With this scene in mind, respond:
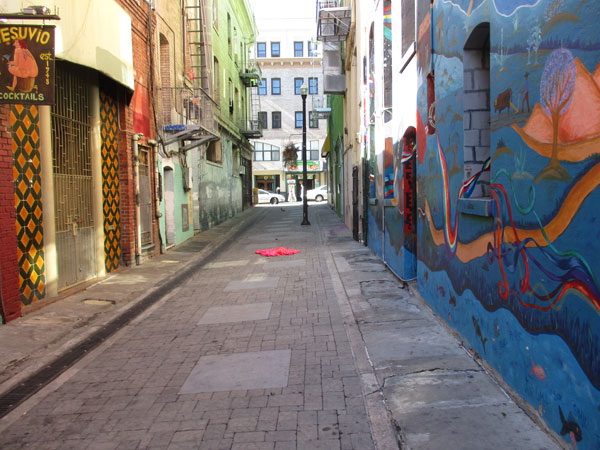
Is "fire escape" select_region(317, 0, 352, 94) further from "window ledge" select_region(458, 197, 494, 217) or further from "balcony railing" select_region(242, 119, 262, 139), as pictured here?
"window ledge" select_region(458, 197, 494, 217)

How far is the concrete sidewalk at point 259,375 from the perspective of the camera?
3736mm

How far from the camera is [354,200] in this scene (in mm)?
16078

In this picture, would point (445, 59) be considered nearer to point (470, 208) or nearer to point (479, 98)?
point (479, 98)

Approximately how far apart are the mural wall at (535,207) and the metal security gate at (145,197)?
28.8 feet

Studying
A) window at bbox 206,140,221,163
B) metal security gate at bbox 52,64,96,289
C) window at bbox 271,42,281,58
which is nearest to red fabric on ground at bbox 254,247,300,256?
metal security gate at bbox 52,64,96,289

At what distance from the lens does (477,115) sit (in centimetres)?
537

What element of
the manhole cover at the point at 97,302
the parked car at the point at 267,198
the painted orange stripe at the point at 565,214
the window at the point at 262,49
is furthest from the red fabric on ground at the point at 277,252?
the window at the point at 262,49

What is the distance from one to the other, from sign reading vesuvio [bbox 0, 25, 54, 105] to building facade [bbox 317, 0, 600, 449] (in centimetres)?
461

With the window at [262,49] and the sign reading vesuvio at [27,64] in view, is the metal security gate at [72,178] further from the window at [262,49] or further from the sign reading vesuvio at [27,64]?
the window at [262,49]

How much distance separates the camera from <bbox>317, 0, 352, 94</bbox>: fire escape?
18.4 m

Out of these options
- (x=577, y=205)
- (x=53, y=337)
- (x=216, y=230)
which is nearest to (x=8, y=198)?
(x=53, y=337)

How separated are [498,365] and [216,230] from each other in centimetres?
1672

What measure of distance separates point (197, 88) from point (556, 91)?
45.5 ft

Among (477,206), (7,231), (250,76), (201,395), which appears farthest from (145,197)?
(250,76)
